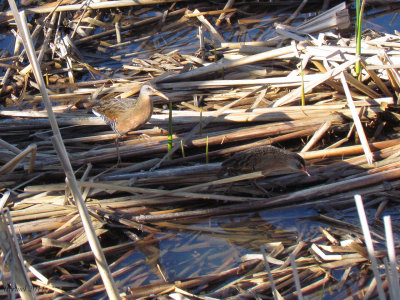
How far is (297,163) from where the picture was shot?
4.40 m

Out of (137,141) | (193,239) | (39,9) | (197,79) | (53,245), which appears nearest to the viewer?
(53,245)

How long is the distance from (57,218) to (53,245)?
1.16 feet

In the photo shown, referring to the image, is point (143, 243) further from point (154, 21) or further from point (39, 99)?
point (154, 21)

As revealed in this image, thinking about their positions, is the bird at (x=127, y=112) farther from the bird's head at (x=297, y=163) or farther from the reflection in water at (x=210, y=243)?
the bird's head at (x=297, y=163)

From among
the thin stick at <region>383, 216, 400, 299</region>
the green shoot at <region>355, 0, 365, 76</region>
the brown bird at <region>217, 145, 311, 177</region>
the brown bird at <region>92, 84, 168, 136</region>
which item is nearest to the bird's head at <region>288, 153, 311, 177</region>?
the brown bird at <region>217, 145, 311, 177</region>

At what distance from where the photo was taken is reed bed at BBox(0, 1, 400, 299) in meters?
3.60

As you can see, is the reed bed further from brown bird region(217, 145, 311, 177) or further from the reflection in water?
brown bird region(217, 145, 311, 177)

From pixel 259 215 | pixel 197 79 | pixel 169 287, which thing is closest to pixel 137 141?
pixel 197 79

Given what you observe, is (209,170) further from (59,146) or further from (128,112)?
(59,146)

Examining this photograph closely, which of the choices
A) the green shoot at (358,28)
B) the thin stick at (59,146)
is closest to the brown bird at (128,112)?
the green shoot at (358,28)

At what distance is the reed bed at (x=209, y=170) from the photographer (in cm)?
360

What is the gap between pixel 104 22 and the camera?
796 centimetres

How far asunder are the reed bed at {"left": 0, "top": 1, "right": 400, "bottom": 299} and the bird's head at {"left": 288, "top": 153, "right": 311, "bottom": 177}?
7.1 inches

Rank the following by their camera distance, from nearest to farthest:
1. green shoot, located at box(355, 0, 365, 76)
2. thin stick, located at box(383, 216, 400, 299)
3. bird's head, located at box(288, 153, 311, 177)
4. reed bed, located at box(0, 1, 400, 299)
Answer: thin stick, located at box(383, 216, 400, 299) < reed bed, located at box(0, 1, 400, 299) < bird's head, located at box(288, 153, 311, 177) < green shoot, located at box(355, 0, 365, 76)
